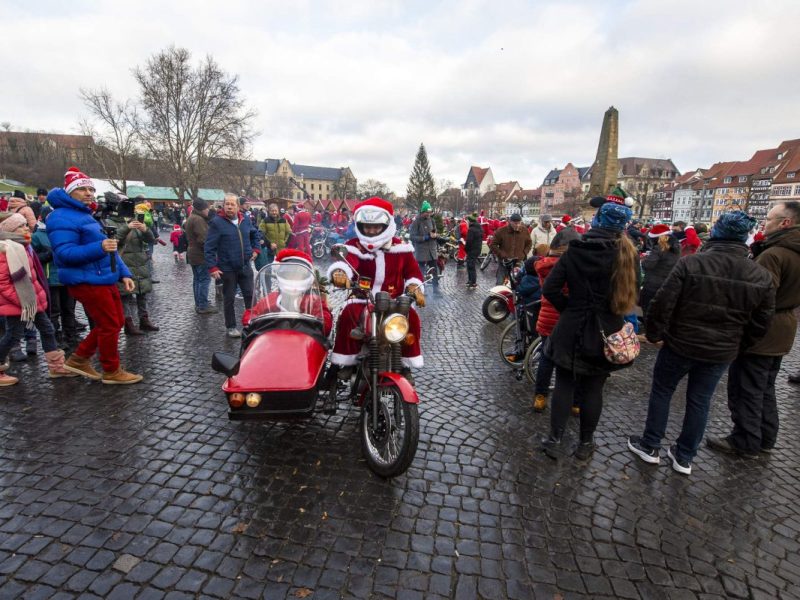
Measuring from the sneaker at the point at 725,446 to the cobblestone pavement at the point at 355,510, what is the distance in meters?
0.08

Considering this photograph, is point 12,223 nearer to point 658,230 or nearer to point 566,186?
point 658,230

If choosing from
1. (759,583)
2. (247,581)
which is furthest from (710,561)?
(247,581)

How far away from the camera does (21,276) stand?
4375mm

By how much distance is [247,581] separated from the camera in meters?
2.17

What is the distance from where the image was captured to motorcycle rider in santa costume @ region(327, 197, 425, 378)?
3.53 m

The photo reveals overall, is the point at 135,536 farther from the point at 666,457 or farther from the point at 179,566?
the point at 666,457

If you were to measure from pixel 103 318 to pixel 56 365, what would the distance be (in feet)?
3.10

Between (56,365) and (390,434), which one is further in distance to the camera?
(56,365)

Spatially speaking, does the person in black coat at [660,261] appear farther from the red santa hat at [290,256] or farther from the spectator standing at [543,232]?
the red santa hat at [290,256]

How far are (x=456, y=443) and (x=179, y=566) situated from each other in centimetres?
210

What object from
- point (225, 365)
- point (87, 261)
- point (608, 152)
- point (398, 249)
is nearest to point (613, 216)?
point (398, 249)

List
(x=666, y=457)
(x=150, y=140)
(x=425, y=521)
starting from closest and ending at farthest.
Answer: (x=425, y=521), (x=666, y=457), (x=150, y=140)

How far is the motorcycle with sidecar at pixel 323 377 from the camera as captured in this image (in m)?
2.89

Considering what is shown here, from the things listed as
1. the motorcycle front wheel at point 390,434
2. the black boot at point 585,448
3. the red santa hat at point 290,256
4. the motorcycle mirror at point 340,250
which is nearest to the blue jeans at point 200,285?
the red santa hat at point 290,256
